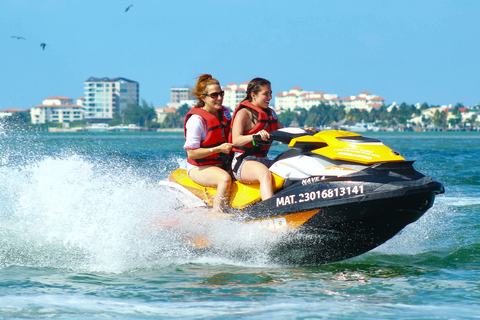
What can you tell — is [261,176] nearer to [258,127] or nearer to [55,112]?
[258,127]

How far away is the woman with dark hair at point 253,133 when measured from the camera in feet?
16.8

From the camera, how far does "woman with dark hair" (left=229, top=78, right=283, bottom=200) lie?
513 centimetres

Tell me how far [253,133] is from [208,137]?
15.5 inches

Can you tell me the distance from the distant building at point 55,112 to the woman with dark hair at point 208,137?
6276 inches

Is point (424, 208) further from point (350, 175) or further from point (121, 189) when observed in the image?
point (121, 189)

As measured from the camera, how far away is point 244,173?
522 centimetres

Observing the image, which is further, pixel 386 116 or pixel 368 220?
pixel 386 116

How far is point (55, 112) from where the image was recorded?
6417 inches

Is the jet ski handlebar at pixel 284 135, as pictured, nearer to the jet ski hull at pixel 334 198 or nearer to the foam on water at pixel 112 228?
the jet ski hull at pixel 334 198

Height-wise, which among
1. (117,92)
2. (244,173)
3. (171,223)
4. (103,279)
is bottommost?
(103,279)

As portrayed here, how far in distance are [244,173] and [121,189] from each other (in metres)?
1.48

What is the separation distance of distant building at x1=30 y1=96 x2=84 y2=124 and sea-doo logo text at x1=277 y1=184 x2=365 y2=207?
160112 mm

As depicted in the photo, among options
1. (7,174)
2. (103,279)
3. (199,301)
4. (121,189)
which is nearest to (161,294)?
(199,301)

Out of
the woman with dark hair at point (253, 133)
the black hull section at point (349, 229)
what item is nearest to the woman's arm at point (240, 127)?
the woman with dark hair at point (253, 133)
